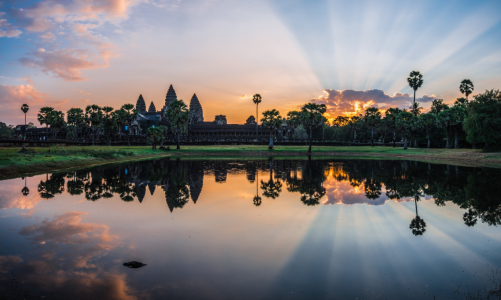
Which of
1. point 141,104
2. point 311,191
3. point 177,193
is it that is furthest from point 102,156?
point 141,104

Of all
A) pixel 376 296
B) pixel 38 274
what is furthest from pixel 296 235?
pixel 38 274

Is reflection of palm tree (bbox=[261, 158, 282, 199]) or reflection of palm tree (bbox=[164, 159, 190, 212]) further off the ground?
reflection of palm tree (bbox=[261, 158, 282, 199])

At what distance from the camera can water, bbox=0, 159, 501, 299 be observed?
22.0 ft

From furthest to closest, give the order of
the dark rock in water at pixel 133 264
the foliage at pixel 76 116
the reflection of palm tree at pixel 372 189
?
the foliage at pixel 76 116
the reflection of palm tree at pixel 372 189
the dark rock in water at pixel 133 264

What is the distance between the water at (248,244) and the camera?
264 inches

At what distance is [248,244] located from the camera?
30.7 ft

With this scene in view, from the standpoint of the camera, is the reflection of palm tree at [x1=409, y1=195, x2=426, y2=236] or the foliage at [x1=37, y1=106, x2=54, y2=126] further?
the foliage at [x1=37, y1=106, x2=54, y2=126]

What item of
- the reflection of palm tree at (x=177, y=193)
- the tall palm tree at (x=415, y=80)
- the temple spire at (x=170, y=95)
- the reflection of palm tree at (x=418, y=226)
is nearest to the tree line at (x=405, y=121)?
the tall palm tree at (x=415, y=80)

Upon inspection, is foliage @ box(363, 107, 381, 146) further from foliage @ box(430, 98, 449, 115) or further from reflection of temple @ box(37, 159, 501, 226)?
reflection of temple @ box(37, 159, 501, 226)

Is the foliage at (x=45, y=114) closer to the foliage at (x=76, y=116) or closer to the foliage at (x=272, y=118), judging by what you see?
the foliage at (x=76, y=116)

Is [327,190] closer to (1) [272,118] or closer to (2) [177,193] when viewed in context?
(2) [177,193]

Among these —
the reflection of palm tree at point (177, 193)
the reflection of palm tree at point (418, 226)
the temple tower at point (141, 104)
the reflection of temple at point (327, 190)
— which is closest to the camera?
the reflection of palm tree at point (418, 226)

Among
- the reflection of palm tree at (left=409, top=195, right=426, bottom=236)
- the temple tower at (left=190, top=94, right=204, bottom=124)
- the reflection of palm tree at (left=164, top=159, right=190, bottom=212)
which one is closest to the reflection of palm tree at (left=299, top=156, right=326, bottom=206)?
the reflection of palm tree at (left=409, top=195, right=426, bottom=236)

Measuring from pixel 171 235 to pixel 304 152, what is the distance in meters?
52.8
